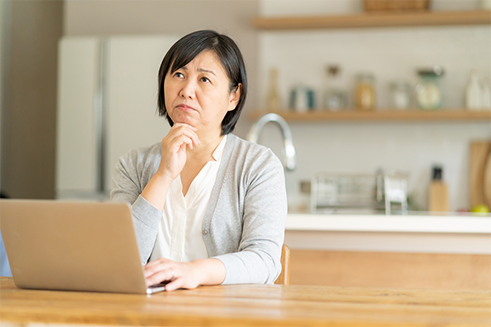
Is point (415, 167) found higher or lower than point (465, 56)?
lower

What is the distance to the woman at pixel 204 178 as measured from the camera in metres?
1.17

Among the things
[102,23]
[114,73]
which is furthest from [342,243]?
[102,23]

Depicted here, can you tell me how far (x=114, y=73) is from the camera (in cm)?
332

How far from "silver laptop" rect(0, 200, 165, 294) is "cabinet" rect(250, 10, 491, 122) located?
2644 millimetres

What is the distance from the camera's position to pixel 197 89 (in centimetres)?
129

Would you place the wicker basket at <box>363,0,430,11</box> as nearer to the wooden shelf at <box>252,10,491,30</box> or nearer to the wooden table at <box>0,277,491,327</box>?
the wooden shelf at <box>252,10,491,30</box>

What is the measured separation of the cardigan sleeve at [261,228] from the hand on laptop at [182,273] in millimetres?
43

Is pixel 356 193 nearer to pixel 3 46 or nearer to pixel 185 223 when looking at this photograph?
pixel 185 223

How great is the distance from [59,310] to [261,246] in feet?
1.80

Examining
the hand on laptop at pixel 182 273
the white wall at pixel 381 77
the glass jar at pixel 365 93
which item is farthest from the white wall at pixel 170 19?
the hand on laptop at pixel 182 273

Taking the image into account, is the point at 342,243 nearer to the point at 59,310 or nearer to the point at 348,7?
the point at 59,310

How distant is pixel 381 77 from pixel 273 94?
2.45ft

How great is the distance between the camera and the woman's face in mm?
1289

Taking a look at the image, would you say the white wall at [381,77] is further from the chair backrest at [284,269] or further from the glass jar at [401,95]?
the chair backrest at [284,269]
